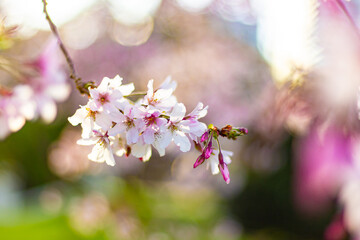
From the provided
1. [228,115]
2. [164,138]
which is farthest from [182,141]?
[228,115]

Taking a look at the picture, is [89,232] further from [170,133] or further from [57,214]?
[170,133]

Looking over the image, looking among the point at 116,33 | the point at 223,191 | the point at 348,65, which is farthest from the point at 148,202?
the point at 348,65

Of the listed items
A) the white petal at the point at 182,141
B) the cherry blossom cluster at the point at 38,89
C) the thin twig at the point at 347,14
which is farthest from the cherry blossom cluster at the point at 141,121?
the cherry blossom cluster at the point at 38,89

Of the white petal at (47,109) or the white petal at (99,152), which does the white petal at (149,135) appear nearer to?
the white petal at (99,152)

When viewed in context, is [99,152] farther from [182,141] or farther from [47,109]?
[47,109]

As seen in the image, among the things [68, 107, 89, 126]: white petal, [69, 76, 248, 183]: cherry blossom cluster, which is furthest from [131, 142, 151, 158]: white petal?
[68, 107, 89, 126]: white petal
